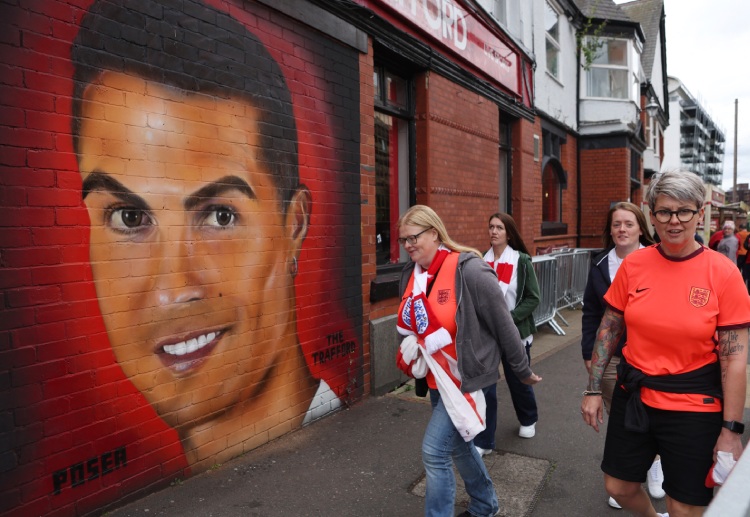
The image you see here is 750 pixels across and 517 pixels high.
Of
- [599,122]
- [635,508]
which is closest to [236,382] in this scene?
[635,508]

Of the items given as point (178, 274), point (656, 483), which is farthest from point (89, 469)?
point (656, 483)

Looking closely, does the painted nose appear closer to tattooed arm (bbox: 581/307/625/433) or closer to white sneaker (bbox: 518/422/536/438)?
tattooed arm (bbox: 581/307/625/433)

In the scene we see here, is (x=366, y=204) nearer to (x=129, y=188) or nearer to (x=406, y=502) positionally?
(x=129, y=188)

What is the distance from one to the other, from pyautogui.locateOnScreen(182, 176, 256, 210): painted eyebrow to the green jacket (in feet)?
7.19

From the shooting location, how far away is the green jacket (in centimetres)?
418

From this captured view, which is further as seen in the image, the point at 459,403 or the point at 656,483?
the point at 656,483

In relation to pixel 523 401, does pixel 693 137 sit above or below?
above

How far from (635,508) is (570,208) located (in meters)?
12.2

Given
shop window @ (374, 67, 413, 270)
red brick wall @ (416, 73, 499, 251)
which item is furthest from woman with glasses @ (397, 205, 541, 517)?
red brick wall @ (416, 73, 499, 251)

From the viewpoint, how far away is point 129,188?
3260 millimetres

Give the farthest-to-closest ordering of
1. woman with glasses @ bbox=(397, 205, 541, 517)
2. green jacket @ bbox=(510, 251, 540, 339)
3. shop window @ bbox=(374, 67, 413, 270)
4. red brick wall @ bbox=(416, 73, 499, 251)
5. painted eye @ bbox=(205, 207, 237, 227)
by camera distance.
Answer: red brick wall @ bbox=(416, 73, 499, 251)
shop window @ bbox=(374, 67, 413, 270)
green jacket @ bbox=(510, 251, 540, 339)
painted eye @ bbox=(205, 207, 237, 227)
woman with glasses @ bbox=(397, 205, 541, 517)

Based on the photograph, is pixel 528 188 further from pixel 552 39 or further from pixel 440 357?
pixel 440 357

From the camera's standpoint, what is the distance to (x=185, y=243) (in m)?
3.60

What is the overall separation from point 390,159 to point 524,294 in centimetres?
292
